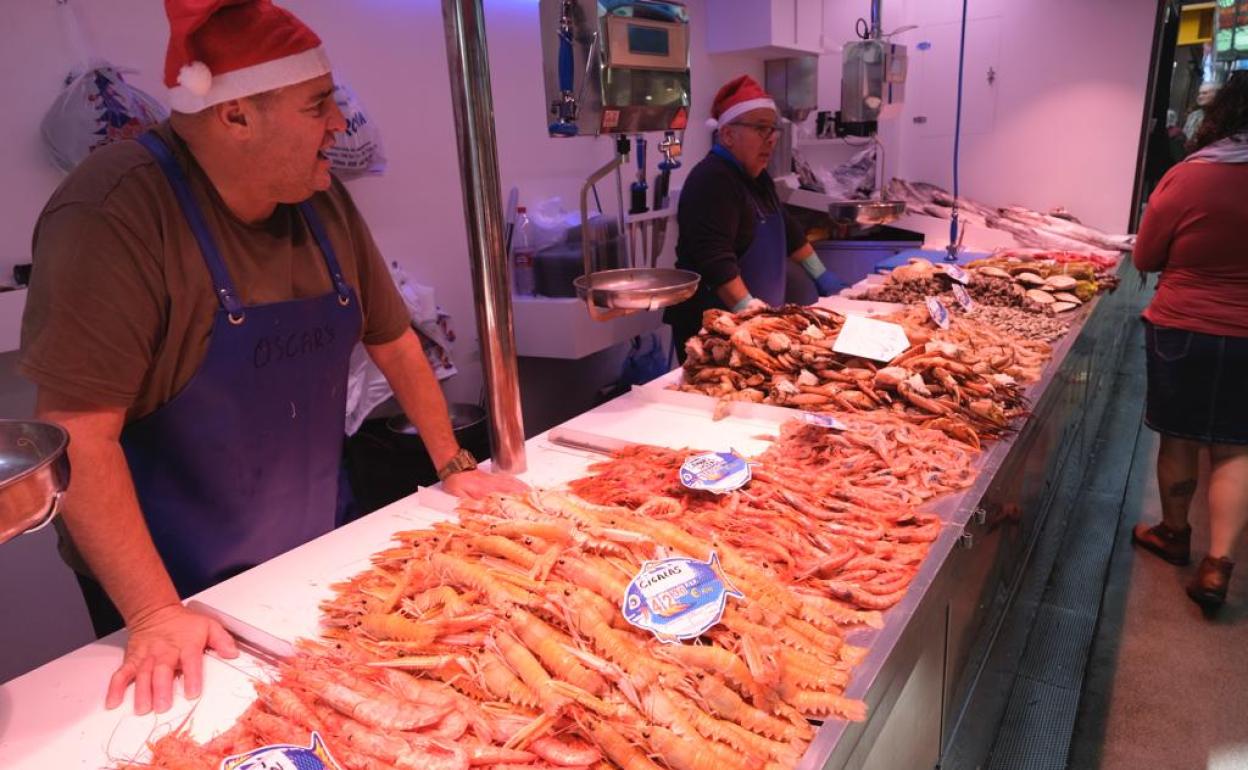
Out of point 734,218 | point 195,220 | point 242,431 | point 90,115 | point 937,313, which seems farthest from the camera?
point 734,218

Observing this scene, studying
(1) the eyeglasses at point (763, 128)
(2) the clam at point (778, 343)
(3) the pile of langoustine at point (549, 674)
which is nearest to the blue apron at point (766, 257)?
(1) the eyeglasses at point (763, 128)

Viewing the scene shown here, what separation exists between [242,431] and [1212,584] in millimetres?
3983

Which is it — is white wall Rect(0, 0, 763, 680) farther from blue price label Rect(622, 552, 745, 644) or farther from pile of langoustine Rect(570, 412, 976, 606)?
blue price label Rect(622, 552, 745, 644)

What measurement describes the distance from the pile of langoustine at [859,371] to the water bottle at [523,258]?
6.30ft

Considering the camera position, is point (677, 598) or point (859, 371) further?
point (859, 371)

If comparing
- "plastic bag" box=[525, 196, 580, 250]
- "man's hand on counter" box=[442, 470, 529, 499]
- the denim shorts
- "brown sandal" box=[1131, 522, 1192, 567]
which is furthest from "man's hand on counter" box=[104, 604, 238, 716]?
"brown sandal" box=[1131, 522, 1192, 567]

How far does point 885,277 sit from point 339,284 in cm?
334

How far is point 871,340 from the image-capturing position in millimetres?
2785

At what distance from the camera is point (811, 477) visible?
198 cm

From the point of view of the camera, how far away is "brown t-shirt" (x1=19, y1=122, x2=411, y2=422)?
1.46 meters

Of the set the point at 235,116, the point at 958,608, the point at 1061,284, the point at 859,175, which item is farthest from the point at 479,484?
the point at 859,175

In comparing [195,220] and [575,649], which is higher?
[195,220]

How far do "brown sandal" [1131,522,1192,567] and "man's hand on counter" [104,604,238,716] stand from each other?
432cm

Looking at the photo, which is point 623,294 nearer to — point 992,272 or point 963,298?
point 963,298
